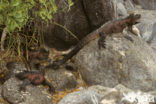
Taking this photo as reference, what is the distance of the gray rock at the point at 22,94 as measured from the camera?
3887mm

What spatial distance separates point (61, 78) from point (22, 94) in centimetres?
99

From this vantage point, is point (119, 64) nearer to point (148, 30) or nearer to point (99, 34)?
point (99, 34)

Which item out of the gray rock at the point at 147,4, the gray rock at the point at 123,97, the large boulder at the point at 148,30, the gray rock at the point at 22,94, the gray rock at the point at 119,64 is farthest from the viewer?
the gray rock at the point at 147,4

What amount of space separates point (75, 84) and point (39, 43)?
141 cm

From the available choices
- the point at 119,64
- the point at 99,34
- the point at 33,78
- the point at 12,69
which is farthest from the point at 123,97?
the point at 12,69

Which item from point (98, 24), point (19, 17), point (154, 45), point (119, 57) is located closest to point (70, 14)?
point (98, 24)

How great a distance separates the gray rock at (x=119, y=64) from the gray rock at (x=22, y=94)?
3.54ft

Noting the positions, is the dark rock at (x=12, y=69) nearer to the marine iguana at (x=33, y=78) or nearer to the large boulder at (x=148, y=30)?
the marine iguana at (x=33, y=78)

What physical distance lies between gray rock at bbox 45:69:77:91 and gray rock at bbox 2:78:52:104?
45 cm

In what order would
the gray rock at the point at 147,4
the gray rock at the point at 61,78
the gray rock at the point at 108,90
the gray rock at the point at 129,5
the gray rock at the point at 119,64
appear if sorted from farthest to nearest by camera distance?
1. the gray rock at the point at 147,4
2. the gray rock at the point at 129,5
3. the gray rock at the point at 61,78
4. the gray rock at the point at 119,64
5. the gray rock at the point at 108,90

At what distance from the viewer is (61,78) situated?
474 centimetres

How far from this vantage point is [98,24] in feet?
18.2

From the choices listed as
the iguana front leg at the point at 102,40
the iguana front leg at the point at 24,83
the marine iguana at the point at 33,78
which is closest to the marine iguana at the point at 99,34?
the iguana front leg at the point at 102,40

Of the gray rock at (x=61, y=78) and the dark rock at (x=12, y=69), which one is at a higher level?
the dark rock at (x=12, y=69)
